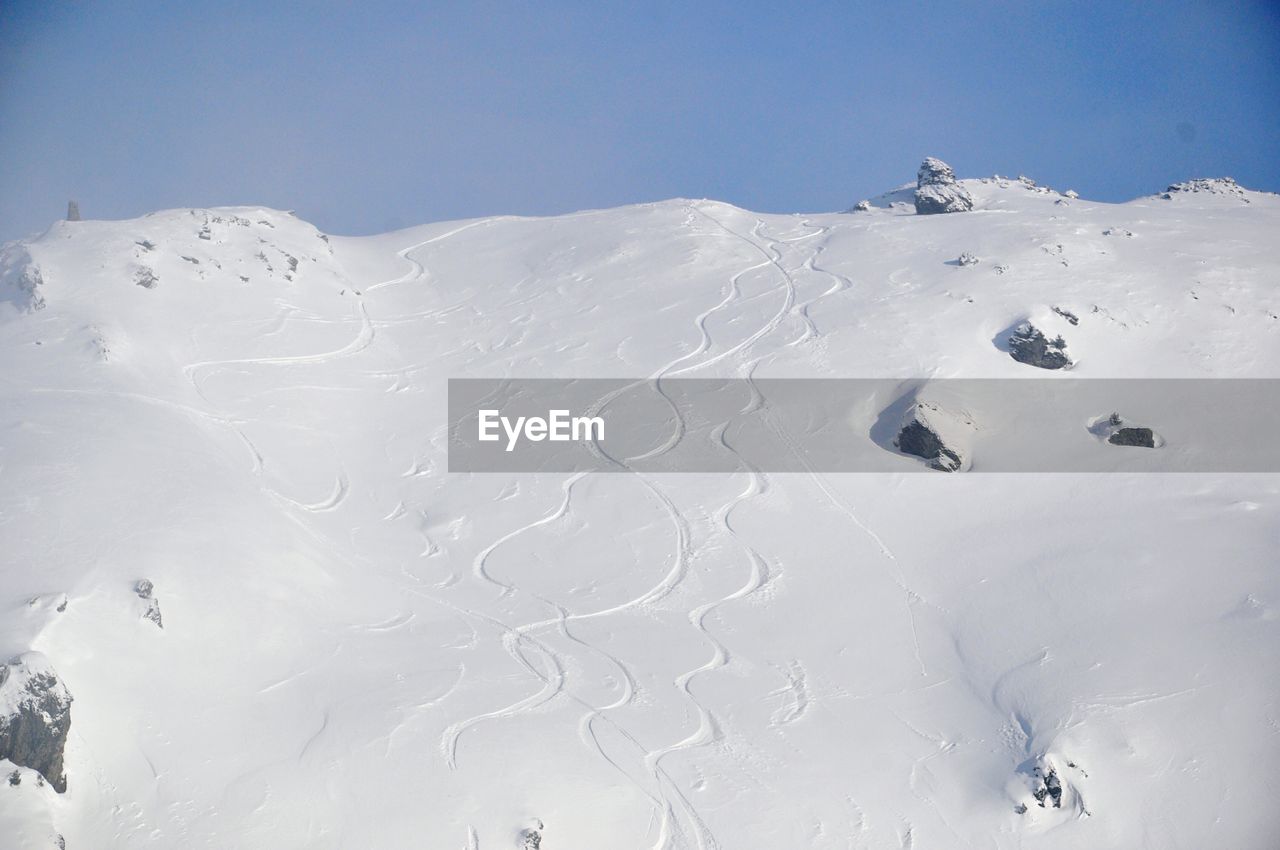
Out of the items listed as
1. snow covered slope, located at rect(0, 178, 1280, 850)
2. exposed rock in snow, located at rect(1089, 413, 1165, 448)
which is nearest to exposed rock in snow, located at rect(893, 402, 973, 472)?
snow covered slope, located at rect(0, 178, 1280, 850)

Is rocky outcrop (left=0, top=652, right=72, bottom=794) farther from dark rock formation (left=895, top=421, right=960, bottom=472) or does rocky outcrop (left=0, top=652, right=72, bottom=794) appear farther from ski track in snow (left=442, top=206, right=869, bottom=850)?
dark rock formation (left=895, top=421, right=960, bottom=472)

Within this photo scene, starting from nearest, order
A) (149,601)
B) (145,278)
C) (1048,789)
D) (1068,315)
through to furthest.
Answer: (1048,789)
(149,601)
(145,278)
(1068,315)

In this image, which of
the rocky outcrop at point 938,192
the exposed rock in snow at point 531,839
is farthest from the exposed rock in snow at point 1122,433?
the rocky outcrop at point 938,192

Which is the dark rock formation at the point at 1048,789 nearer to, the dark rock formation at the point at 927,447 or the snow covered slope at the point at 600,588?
the snow covered slope at the point at 600,588

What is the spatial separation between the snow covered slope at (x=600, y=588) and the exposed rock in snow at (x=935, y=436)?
1.85 feet

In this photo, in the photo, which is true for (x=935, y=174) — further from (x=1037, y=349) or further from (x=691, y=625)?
(x=691, y=625)

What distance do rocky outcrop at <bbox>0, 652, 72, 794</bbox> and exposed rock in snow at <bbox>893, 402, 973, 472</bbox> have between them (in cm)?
1760

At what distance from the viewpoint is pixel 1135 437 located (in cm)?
2319

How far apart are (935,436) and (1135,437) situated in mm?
4525

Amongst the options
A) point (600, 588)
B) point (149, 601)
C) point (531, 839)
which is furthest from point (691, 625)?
point (149, 601)

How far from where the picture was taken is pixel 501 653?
1766 centimetres

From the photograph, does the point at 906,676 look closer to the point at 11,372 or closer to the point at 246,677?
the point at 246,677

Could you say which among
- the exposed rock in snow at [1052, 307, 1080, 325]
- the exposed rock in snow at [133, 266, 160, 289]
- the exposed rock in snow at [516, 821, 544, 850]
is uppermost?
the exposed rock in snow at [133, 266, 160, 289]

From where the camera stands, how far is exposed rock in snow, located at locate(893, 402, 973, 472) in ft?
76.2
